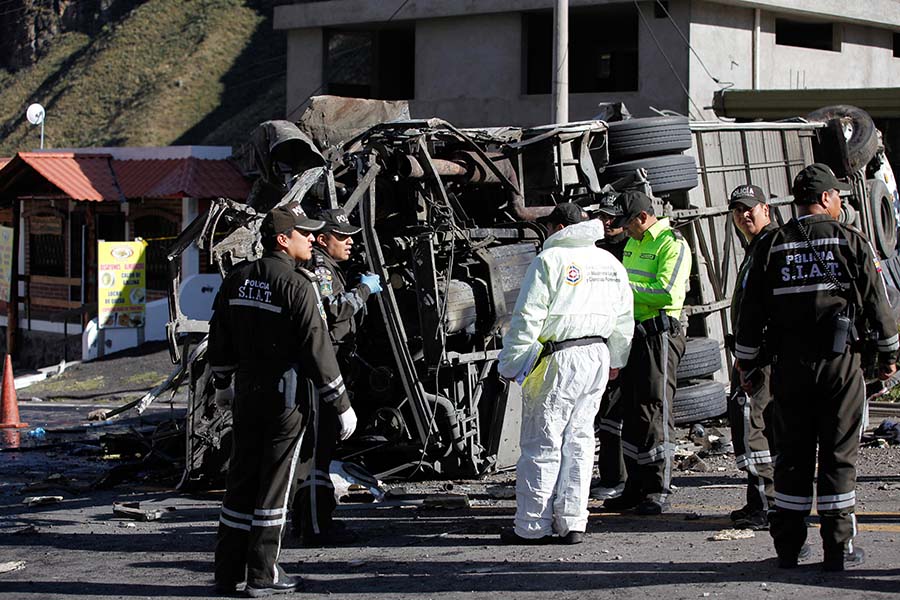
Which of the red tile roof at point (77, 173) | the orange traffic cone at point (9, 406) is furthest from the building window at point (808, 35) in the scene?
the orange traffic cone at point (9, 406)

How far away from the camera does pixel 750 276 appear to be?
6.30 metres

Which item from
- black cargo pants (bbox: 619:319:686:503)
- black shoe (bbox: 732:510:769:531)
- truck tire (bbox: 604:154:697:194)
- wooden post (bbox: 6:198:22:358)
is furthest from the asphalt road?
wooden post (bbox: 6:198:22:358)

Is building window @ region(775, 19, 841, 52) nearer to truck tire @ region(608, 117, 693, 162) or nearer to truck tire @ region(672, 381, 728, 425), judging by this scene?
truck tire @ region(608, 117, 693, 162)

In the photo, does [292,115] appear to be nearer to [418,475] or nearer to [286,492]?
[418,475]

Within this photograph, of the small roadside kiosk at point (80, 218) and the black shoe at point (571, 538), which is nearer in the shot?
the black shoe at point (571, 538)

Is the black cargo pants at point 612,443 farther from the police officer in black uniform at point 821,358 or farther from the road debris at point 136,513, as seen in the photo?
the road debris at point 136,513

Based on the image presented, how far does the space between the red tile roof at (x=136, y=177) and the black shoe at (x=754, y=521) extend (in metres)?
17.8

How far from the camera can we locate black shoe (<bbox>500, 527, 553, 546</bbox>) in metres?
6.90

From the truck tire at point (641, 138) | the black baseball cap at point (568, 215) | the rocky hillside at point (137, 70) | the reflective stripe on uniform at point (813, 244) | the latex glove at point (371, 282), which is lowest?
the latex glove at point (371, 282)

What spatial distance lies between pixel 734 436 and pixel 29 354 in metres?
22.4

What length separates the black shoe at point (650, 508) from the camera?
7.72 metres

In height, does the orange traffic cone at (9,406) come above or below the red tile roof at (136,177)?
below

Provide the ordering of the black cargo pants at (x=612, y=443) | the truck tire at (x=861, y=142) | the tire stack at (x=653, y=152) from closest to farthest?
the black cargo pants at (x=612, y=443), the tire stack at (x=653, y=152), the truck tire at (x=861, y=142)

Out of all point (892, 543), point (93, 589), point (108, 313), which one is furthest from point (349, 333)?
point (108, 313)
